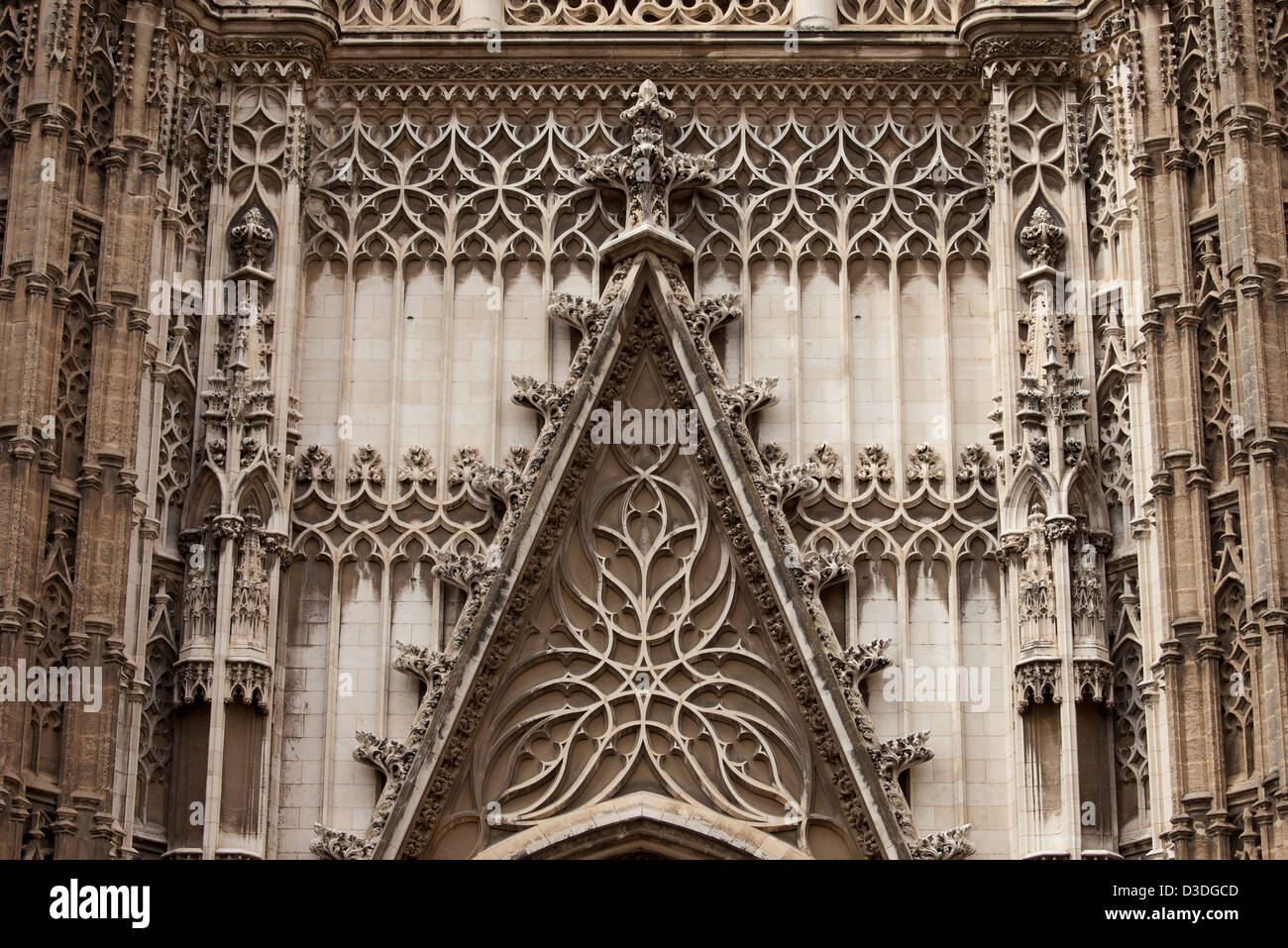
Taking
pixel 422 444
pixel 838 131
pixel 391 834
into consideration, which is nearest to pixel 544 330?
pixel 422 444

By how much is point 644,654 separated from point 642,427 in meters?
2.09

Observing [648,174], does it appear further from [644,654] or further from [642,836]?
[642,836]

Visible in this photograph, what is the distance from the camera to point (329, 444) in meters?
22.8

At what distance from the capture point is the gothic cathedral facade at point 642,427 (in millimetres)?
20344

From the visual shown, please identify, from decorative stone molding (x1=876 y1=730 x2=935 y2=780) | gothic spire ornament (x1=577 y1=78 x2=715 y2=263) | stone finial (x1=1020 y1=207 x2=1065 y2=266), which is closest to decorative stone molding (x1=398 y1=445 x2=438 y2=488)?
gothic spire ornament (x1=577 y1=78 x2=715 y2=263)

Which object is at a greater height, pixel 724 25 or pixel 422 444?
pixel 724 25

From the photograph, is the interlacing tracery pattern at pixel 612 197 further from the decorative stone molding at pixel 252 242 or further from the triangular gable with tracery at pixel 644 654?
the triangular gable with tracery at pixel 644 654

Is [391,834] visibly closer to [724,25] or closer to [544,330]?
Result: [544,330]

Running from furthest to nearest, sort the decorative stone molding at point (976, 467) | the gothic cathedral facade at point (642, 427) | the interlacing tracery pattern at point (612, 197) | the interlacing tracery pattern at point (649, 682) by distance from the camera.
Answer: the interlacing tracery pattern at point (612, 197) → the decorative stone molding at point (976, 467) → the interlacing tracery pattern at point (649, 682) → the gothic cathedral facade at point (642, 427)

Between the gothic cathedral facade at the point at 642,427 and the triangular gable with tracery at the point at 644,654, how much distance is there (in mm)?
39

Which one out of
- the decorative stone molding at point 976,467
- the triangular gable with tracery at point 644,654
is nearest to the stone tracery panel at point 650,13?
the triangular gable with tracery at point 644,654

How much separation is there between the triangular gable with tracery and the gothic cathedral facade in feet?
0.13

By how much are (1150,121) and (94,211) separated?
8.88 m

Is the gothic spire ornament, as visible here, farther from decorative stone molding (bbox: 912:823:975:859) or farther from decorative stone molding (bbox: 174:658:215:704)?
decorative stone molding (bbox: 912:823:975:859)
